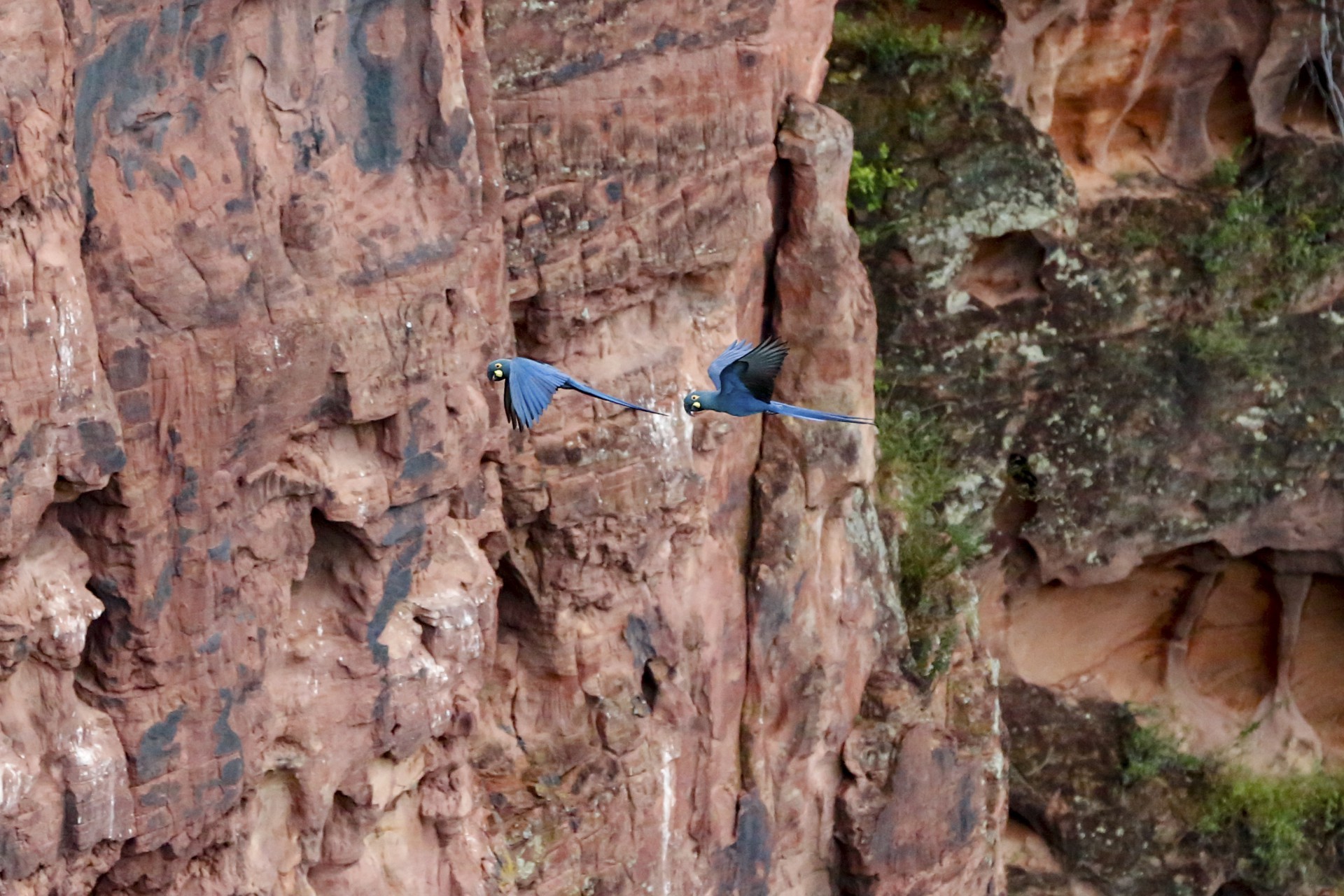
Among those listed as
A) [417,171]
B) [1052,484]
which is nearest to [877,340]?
[1052,484]

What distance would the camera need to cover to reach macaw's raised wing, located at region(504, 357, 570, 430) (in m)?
6.95

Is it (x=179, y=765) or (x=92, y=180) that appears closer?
(x=92, y=180)

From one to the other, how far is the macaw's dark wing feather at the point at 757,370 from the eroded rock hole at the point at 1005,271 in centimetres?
471

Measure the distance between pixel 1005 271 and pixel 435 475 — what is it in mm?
5312

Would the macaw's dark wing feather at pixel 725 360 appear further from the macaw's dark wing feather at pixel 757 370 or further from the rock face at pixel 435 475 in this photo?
→ the rock face at pixel 435 475

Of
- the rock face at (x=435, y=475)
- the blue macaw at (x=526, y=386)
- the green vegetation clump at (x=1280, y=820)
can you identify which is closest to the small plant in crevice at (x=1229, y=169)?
the green vegetation clump at (x=1280, y=820)

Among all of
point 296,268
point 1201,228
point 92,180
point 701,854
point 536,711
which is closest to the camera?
point 92,180

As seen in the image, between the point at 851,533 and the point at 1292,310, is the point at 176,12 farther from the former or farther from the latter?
the point at 1292,310

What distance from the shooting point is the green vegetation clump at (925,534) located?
11.2m

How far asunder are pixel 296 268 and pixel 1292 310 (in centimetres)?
770

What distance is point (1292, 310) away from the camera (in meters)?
13.1

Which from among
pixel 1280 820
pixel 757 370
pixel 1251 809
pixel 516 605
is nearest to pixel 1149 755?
pixel 1251 809

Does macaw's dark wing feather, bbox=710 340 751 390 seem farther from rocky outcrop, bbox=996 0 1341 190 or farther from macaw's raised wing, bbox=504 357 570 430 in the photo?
rocky outcrop, bbox=996 0 1341 190

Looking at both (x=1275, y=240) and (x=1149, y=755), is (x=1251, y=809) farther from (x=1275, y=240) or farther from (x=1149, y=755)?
(x=1275, y=240)
